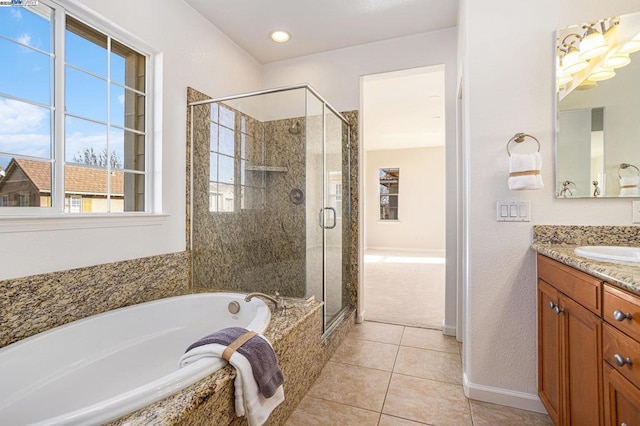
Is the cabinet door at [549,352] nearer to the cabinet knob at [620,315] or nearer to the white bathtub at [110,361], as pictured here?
the cabinet knob at [620,315]

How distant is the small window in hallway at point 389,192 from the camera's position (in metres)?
8.09

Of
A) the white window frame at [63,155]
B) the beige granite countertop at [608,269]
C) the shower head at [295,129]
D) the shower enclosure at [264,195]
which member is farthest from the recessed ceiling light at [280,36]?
the beige granite countertop at [608,269]

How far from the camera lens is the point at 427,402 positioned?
71.4 inches

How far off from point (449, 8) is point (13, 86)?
2.97 metres

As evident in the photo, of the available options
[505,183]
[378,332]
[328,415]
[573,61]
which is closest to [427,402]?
[328,415]

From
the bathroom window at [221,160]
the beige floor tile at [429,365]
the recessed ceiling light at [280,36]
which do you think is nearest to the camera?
the beige floor tile at [429,365]

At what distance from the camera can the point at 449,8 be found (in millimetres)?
2486

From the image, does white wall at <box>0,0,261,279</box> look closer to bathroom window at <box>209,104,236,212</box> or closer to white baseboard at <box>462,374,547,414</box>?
bathroom window at <box>209,104,236,212</box>

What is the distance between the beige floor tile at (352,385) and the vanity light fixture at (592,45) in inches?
90.4

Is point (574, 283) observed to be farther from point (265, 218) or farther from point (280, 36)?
point (280, 36)

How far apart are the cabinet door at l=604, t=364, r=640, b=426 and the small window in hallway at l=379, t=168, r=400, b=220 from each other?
718cm

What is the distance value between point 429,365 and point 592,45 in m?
2.25

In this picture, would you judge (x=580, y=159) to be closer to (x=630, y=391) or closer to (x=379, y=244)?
(x=630, y=391)

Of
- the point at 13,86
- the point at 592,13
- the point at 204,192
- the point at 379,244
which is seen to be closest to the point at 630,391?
the point at 592,13
